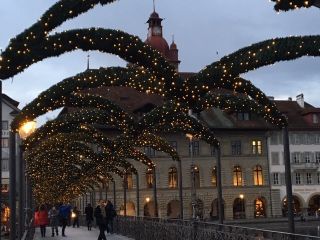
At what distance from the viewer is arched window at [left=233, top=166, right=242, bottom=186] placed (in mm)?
62500

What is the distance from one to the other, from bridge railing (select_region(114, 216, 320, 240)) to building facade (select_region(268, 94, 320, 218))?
1488 inches

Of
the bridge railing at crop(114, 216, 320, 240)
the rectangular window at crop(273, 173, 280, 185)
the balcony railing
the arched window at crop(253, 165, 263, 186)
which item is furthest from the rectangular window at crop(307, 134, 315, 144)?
the bridge railing at crop(114, 216, 320, 240)

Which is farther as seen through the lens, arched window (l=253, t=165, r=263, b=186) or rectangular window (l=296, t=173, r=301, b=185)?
rectangular window (l=296, t=173, r=301, b=185)

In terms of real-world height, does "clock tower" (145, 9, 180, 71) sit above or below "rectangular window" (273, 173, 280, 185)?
above

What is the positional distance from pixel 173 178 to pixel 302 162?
14349 mm

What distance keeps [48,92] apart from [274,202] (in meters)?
50.8

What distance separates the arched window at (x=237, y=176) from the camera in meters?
62.5

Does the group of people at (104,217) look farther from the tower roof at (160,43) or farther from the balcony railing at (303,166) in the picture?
the tower roof at (160,43)

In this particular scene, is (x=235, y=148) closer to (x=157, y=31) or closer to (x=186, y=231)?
(x=157, y=31)

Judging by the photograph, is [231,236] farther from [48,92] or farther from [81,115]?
[81,115]

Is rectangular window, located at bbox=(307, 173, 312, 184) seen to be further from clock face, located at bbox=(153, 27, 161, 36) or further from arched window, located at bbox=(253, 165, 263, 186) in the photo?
clock face, located at bbox=(153, 27, 161, 36)

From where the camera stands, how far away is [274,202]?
2480 inches

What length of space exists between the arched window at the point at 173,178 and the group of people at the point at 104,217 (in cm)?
3113

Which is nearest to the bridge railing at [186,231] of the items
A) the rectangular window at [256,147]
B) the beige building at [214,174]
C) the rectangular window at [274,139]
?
the beige building at [214,174]
